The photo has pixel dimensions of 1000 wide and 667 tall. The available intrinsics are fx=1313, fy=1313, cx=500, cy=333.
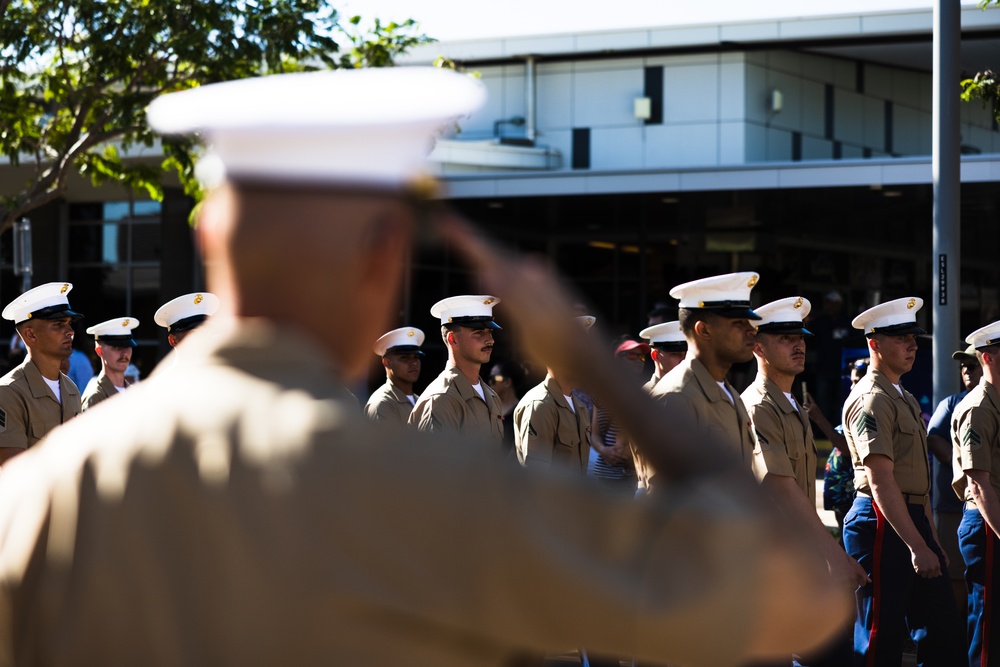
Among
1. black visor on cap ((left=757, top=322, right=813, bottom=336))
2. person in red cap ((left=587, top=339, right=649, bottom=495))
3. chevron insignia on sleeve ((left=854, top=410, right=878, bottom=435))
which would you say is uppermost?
black visor on cap ((left=757, top=322, right=813, bottom=336))

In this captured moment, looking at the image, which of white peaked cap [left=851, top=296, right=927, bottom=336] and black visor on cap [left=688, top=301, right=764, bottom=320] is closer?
black visor on cap [left=688, top=301, right=764, bottom=320]

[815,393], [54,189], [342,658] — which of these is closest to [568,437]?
[54,189]

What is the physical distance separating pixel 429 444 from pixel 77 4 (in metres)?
13.2

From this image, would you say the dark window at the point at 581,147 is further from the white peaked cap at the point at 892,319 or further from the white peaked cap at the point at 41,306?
the white peaked cap at the point at 892,319

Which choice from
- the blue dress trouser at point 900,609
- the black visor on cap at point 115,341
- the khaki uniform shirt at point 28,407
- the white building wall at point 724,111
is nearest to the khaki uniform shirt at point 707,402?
the blue dress trouser at point 900,609

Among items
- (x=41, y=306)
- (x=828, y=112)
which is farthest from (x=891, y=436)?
(x=828, y=112)

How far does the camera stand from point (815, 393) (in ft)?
70.7

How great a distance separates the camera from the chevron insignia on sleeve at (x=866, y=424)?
738cm

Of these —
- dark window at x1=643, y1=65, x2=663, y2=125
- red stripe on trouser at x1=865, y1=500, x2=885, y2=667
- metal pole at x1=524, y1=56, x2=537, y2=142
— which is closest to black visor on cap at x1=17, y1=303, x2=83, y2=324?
red stripe on trouser at x1=865, y1=500, x2=885, y2=667

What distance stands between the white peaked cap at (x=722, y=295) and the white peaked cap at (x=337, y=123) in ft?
16.4

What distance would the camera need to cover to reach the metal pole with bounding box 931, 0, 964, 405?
32.1ft

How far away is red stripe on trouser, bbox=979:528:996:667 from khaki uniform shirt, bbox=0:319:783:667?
6461mm

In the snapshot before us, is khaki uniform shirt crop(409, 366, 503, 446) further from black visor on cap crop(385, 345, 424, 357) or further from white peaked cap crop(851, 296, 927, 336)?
white peaked cap crop(851, 296, 927, 336)

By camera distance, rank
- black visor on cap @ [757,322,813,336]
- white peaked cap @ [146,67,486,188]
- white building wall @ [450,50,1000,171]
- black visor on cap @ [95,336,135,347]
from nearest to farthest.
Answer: white peaked cap @ [146,67,486,188] < black visor on cap @ [757,322,813,336] < black visor on cap @ [95,336,135,347] < white building wall @ [450,50,1000,171]
